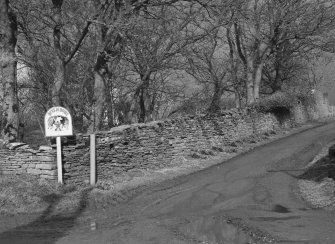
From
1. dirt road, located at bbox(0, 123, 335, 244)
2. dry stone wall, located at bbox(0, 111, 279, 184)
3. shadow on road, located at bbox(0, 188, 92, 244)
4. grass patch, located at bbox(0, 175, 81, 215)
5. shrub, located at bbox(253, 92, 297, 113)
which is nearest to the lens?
dirt road, located at bbox(0, 123, 335, 244)

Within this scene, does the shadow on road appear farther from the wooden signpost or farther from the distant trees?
the distant trees

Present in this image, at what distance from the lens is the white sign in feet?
45.8

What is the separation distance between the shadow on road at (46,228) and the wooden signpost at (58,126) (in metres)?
1.60

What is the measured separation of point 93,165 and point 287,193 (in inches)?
231

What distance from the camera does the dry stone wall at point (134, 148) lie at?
14.2m

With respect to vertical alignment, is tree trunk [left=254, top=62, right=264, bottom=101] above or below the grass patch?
above

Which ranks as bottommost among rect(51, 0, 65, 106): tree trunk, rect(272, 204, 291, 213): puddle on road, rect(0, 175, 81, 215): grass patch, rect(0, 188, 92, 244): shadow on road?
rect(0, 188, 92, 244): shadow on road

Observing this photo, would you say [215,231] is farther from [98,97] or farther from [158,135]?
[98,97]

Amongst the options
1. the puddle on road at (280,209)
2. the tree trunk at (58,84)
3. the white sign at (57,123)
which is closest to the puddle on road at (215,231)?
the puddle on road at (280,209)

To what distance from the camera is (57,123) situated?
14.1m

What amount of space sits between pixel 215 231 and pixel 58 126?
24.5 feet

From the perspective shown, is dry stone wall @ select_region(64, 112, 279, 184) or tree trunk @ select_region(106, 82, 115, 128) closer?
dry stone wall @ select_region(64, 112, 279, 184)

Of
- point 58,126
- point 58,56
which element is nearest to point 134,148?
point 58,126

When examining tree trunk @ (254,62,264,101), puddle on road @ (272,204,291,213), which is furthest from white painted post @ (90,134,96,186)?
tree trunk @ (254,62,264,101)
